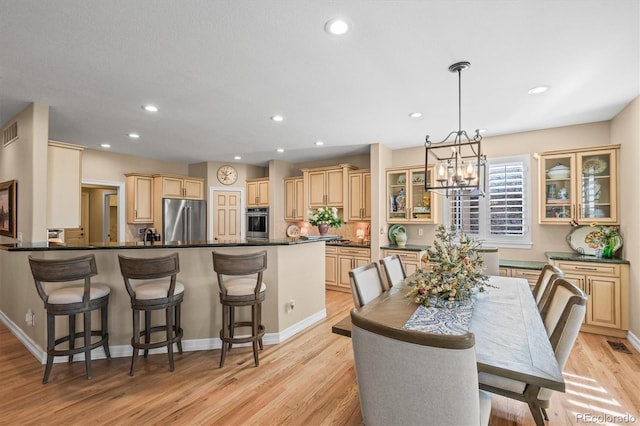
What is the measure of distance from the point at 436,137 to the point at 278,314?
139 inches

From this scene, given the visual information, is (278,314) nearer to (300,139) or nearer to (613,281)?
(300,139)

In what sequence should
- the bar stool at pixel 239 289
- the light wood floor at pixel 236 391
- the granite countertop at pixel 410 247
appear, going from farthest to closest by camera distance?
the granite countertop at pixel 410 247 < the bar stool at pixel 239 289 < the light wood floor at pixel 236 391

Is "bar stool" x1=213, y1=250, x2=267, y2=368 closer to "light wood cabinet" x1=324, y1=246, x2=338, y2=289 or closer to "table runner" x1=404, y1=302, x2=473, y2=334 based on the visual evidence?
"table runner" x1=404, y1=302, x2=473, y2=334

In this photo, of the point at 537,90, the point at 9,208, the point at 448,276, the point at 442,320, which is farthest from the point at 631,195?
the point at 9,208

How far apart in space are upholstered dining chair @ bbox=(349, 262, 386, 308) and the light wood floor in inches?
30.4

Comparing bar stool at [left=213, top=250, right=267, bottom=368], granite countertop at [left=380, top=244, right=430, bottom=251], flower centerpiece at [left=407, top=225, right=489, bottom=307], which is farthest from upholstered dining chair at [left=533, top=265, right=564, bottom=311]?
bar stool at [left=213, top=250, right=267, bottom=368]

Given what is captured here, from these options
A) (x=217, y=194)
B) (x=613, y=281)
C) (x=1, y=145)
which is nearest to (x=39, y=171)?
(x=1, y=145)

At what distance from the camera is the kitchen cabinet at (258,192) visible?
262 inches

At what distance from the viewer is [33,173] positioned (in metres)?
3.12

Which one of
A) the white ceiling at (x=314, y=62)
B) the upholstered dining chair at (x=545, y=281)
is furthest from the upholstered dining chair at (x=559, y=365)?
the white ceiling at (x=314, y=62)

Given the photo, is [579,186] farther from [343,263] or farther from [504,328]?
[343,263]

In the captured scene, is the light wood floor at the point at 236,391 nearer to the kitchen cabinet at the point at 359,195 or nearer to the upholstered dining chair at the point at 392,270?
the upholstered dining chair at the point at 392,270

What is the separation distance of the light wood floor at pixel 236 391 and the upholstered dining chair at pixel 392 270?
2.93ft

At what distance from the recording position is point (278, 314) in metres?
3.33
